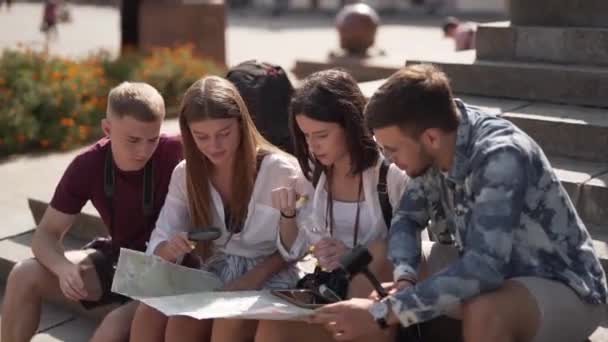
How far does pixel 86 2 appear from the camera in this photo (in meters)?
39.1

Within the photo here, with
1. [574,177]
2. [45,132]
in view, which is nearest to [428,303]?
[574,177]

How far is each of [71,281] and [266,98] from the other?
4.46 ft

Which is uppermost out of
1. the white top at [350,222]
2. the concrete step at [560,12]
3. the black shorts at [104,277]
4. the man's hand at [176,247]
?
the concrete step at [560,12]

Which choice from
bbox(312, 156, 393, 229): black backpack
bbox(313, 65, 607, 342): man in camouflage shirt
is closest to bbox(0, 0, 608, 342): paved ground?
bbox(312, 156, 393, 229): black backpack

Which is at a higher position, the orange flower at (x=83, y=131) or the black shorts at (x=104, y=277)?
the black shorts at (x=104, y=277)

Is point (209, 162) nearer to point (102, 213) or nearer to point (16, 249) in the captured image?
point (102, 213)

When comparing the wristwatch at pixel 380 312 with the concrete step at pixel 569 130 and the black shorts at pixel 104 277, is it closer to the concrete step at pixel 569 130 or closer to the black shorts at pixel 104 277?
the black shorts at pixel 104 277

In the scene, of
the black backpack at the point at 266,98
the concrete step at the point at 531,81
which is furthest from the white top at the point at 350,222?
the concrete step at the point at 531,81

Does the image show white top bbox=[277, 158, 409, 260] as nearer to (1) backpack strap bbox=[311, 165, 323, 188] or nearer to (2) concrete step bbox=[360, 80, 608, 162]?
(1) backpack strap bbox=[311, 165, 323, 188]

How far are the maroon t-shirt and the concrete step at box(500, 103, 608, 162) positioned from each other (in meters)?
2.08

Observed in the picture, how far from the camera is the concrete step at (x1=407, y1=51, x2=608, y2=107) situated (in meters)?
5.08

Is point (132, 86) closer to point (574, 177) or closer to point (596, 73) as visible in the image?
point (574, 177)

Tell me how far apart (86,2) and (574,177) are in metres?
37.6

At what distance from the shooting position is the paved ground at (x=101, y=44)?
17.8ft
